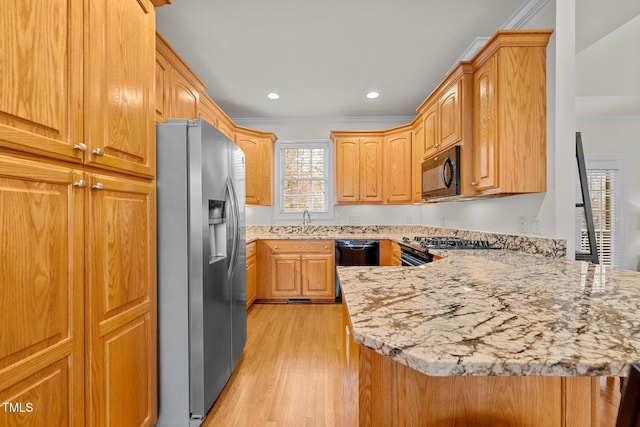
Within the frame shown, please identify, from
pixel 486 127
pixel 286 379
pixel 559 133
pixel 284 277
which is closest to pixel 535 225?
pixel 559 133

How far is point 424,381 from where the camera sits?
30.3 inches

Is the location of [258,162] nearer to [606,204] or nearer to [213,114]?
[213,114]

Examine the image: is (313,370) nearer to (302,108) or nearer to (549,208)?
(549,208)

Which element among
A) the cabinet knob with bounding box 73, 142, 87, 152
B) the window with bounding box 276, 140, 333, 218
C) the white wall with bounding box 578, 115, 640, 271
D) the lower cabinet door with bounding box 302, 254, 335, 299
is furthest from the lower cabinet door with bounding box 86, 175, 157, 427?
the white wall with bounding box 578, 115, 640, 271

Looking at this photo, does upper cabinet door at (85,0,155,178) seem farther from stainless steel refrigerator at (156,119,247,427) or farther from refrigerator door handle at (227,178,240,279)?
refrigerator door handle at (227,178,240,279)

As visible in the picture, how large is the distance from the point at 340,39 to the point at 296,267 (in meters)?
2.65

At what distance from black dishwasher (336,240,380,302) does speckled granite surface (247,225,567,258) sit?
3.6 inches

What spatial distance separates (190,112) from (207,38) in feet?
2.12

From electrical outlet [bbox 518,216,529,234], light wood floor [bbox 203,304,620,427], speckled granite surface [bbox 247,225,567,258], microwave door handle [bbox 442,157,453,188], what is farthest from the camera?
microwave door handle [bbox 442,157,453,188]

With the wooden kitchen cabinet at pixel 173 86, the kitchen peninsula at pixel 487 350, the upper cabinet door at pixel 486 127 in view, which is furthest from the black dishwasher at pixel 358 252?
the kitchen peninsula at pixel 487 350

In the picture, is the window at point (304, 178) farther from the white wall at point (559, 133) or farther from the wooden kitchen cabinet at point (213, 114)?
the white wall at point (559, 133)

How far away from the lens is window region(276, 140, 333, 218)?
481cm

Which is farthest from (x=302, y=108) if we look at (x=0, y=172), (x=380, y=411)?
(x=380, y=411)

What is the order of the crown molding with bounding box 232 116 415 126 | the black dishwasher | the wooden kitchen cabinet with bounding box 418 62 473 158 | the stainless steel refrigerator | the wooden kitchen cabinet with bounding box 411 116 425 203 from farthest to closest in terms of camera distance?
the crown molding with bounding box 232 116 415 126
the black dishwasher
the wooden kitchen cabinet with bounding box 411 116 425 203
the wooden kitchen cabinet with bounding box 418 62 473 158
the stainless steel refrigerator
